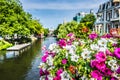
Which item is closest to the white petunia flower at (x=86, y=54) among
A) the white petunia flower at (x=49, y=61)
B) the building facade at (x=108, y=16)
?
the white petunia flower at (x=49, y=61)

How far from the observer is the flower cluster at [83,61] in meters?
5.56

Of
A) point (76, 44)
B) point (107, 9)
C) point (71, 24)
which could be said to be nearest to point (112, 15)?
point (107, 9)

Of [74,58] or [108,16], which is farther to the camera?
[108,16]

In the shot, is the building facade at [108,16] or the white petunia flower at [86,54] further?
the building facade at [108,16]

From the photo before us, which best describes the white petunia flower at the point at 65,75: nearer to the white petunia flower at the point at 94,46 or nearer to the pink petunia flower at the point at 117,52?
the white petunia flower at the point at 94,46

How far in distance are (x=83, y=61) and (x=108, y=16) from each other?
5334cm

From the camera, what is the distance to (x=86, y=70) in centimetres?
570

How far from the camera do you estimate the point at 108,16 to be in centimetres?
5809

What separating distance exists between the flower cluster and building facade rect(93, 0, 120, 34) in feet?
152

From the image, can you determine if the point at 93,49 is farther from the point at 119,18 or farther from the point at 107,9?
the point at 107,9

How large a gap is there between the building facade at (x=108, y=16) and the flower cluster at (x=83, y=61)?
46.3m

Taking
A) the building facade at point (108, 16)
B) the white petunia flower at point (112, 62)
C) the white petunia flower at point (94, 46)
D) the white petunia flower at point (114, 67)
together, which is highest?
the building facade at point (108, 16)

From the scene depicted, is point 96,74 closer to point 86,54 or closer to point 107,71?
point 107,71

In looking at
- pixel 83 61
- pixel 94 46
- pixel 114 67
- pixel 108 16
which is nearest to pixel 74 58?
pixel 83 61
